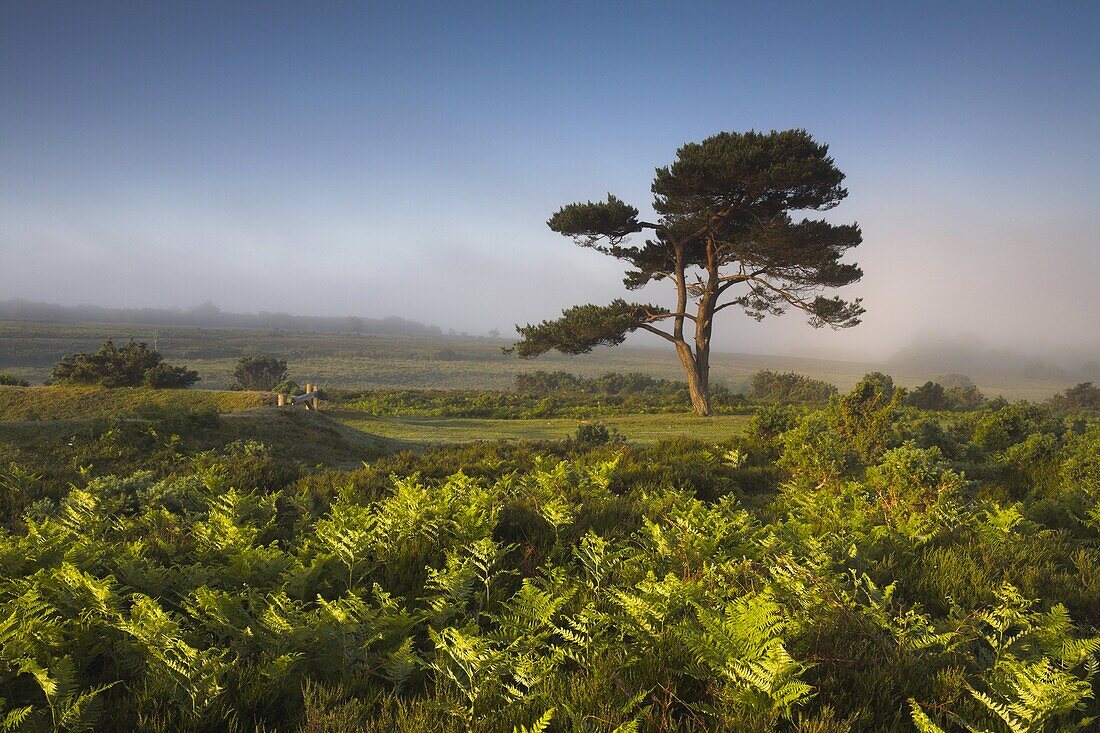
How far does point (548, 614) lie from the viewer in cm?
265

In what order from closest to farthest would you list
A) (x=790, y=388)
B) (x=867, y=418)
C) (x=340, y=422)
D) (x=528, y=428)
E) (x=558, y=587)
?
(x=558, y=587) → (x=867, y=418) → (x=340, y=422) → (x=528, y=428) → (x=790, y=388)

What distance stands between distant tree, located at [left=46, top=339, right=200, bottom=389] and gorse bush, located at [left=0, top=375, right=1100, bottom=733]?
26.4 meters

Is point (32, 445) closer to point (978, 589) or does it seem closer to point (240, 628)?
point (240, 628)

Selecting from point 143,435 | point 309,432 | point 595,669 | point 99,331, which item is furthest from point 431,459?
point 99,331

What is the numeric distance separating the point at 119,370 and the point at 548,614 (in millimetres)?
35927

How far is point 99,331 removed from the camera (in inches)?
4227

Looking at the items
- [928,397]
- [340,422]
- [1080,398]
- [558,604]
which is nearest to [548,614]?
[558,604]

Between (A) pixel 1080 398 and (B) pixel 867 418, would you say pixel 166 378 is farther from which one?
(A) pixel 1080 398

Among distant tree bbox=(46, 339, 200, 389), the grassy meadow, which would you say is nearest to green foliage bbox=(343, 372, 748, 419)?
distant tree bbox=(46, 339, 200, 389)

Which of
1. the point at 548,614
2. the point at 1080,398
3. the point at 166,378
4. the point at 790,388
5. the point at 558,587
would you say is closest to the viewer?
the point at 548,614

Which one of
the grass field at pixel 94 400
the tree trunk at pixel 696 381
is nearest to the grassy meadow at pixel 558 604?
the grass field at pixel 94 400

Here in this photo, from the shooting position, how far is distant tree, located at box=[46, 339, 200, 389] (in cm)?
2767

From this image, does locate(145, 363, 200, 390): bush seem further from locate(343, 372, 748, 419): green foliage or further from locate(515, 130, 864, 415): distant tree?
locate(515, 130, 864, 415): distant tree

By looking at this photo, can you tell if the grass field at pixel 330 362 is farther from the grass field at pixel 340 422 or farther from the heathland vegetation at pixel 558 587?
the heathland vegetation at pixel 558 587
